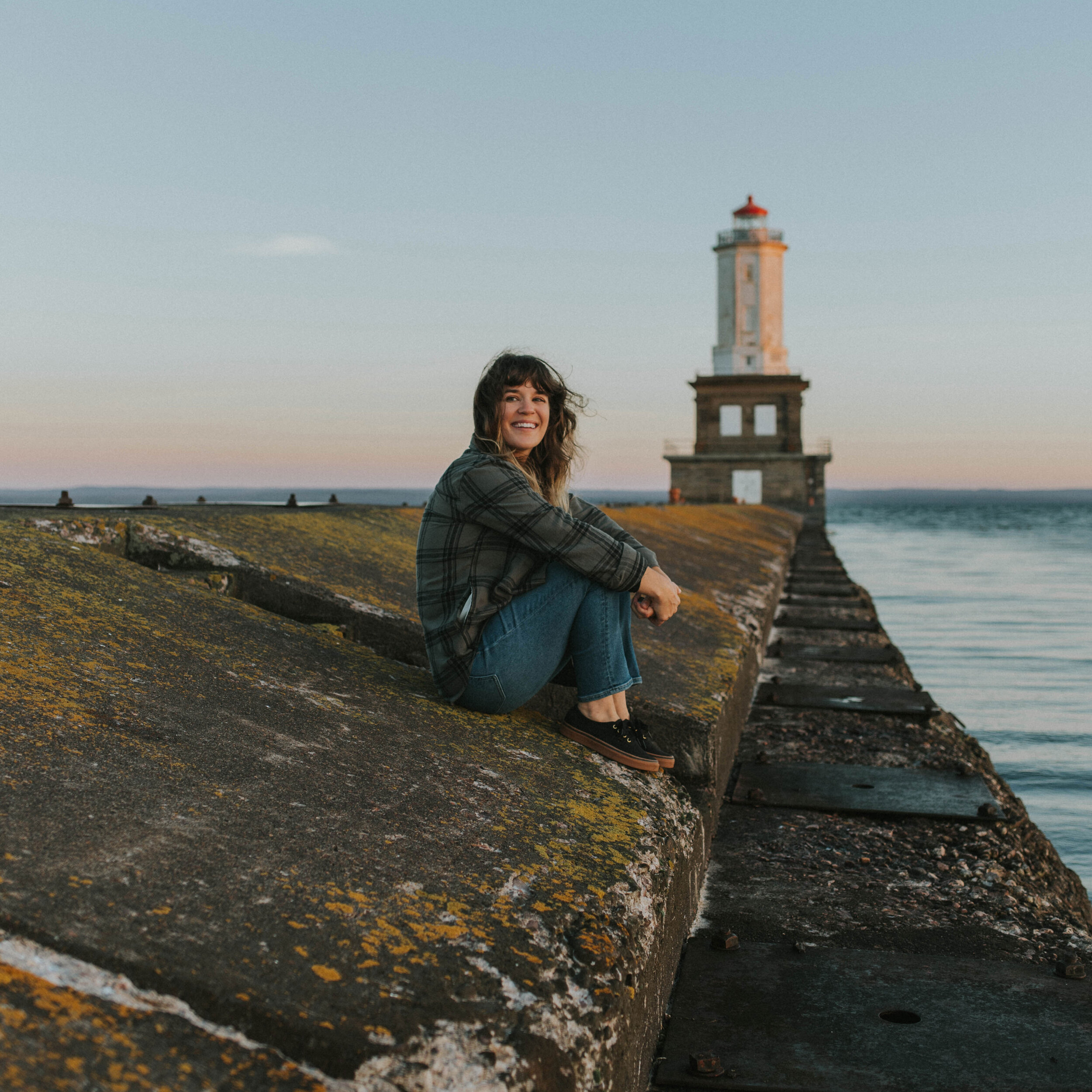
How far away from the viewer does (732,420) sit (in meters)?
42.0

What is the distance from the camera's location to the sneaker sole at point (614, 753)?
251 centimetres

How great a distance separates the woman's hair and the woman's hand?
0.34 meters

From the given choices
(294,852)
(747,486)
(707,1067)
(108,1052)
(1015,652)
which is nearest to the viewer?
(108,1052)

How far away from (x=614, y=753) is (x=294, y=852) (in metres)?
1.11

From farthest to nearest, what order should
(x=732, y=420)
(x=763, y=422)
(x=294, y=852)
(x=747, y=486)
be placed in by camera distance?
(x=732, y=420) → (x=763, y=422) → (x=747, y=486) → (x=294, y=852)

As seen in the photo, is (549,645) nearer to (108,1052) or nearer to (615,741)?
(615,741)

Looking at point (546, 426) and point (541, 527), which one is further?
point (546, 426)

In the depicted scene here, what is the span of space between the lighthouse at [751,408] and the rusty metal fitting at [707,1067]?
39.2 m

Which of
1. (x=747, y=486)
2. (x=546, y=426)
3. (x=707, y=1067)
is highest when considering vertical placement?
→ (x=747, y=486)

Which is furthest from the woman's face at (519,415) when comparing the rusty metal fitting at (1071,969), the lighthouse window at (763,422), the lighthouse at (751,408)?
the lighthouse window at (763,422)

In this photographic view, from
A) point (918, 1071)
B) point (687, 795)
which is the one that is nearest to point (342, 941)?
point (918, 1071)

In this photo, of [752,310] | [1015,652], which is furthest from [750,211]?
[1015,652]

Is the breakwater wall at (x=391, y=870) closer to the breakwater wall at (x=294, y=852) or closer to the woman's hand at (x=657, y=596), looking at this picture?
the breakwater wall at (x=294, y=852)

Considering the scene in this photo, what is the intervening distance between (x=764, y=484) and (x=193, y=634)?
4020 centimetres
